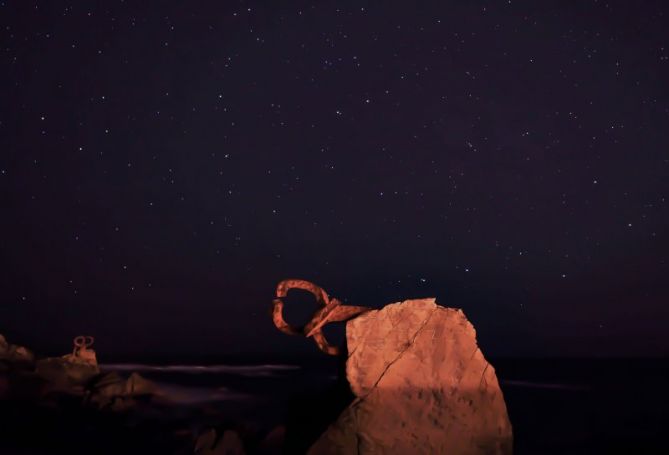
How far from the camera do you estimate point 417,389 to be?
8414 mm

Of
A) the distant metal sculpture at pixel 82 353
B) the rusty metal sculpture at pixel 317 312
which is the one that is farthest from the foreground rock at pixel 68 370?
the rusty metal sculpture at pixel 317 312

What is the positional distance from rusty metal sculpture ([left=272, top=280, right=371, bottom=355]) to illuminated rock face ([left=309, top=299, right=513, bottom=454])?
0.25m

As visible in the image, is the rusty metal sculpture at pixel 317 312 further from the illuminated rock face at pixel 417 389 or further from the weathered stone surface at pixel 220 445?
the weathered stone surface at pixel 220 445

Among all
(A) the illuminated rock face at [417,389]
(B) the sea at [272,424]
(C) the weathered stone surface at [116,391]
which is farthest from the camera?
(C) the weathered stone surface at [116,391]

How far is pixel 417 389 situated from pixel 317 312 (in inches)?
75.5

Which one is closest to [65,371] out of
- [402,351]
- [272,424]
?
[272,424]

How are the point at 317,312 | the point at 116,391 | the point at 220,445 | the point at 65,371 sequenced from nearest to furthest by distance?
the point at 317,312
the point at 220,445
the point at 116,391
the point at 65,371

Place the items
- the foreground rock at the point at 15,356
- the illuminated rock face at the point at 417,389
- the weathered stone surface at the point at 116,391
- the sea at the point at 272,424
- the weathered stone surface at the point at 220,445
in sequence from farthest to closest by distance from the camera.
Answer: the foreground rock at the point at 15,356, the weathered stone surface at the point at 116,391, the weathered stone surface at the point at 220,445, the sea at the point at 272,424, the illuminated rock face at the point at 417,389

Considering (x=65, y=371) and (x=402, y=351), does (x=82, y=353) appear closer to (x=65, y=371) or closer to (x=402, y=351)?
(x=65, y=371)

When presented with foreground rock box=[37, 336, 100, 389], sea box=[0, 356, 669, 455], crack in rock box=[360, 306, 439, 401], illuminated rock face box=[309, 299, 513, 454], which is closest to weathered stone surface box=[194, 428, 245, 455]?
sea box=[0, 356, 669, 455]

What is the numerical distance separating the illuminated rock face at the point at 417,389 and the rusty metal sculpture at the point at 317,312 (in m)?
0.25

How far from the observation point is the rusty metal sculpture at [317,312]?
8344mm

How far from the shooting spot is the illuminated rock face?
8.14 metres

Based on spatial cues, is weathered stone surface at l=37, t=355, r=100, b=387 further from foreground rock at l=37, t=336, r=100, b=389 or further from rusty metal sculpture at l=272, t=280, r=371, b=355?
rusty metal sculpture at l=272, t=280, r=371, b=355
